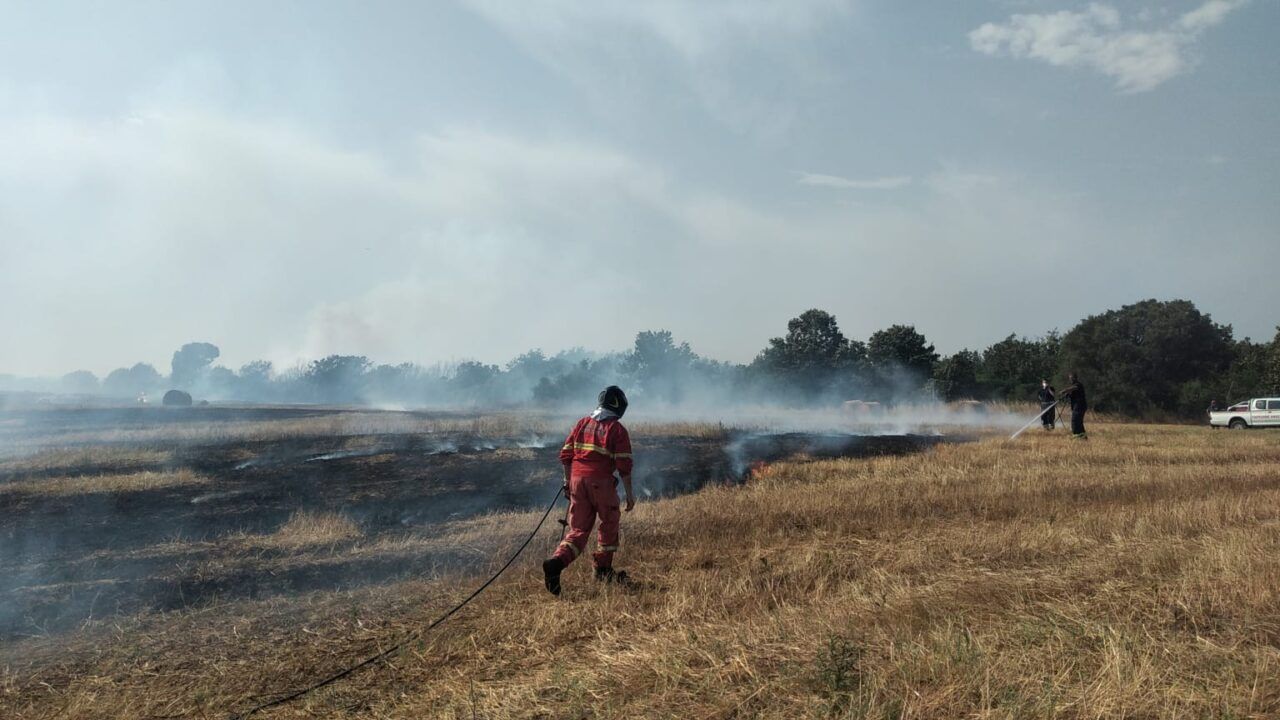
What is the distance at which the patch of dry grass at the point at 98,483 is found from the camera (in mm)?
12492

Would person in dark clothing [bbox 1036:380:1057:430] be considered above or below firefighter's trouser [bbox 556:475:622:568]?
above

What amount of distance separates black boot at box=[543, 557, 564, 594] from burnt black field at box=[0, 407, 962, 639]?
1870 millimetres

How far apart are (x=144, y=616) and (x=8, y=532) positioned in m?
5.28

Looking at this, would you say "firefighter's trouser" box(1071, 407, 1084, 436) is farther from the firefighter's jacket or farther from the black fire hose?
the black fire hose

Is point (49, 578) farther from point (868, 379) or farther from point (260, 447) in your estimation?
point (868, 379)

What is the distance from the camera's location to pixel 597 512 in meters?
7.02

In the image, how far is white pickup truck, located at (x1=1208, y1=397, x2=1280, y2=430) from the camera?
30.2 metres

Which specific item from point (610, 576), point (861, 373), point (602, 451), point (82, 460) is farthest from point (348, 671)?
point (861, 373)

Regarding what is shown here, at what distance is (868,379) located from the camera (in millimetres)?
56156

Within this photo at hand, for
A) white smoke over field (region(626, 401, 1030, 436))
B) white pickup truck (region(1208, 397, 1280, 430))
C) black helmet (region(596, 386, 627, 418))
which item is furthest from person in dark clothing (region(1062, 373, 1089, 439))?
black helmet (region(596, 386, 627, 418))

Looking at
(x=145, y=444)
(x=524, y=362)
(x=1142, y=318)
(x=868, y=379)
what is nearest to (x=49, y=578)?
(x=145, y=444)

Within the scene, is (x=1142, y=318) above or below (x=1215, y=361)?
above

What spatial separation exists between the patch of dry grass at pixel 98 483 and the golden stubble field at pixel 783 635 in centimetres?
747

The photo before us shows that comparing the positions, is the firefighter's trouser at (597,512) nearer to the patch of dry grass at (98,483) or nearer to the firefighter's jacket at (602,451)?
the firefighter's jacket at (602,451)
